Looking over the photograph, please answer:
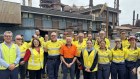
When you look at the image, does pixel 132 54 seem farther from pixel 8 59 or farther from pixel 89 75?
pixel 8 59

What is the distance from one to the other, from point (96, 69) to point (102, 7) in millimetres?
48228

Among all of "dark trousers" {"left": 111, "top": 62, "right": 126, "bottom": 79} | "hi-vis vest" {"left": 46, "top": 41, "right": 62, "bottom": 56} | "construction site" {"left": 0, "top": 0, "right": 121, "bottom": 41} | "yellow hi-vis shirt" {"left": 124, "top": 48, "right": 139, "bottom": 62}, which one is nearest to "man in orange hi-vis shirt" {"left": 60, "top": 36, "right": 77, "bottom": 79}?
"hi-vis vest" {"left": 46, "top": 41, "right": 62, "bottom": 56}

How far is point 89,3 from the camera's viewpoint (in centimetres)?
6341

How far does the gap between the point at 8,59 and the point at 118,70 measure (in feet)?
11.3

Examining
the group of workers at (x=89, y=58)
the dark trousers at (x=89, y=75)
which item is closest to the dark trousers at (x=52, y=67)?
the group of workers at (x=89, y=58)

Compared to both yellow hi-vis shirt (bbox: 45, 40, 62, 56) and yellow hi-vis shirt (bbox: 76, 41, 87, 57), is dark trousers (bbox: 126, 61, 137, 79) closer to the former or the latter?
yellow hi-vis shirt (bbox: 76, 41, 87, 57)

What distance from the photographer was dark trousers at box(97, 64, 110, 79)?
8367mm

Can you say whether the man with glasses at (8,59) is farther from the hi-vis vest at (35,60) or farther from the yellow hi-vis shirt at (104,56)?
the yellow hi-vis shirt at (104,56)

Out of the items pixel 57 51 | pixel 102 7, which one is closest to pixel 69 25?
pixel 102 7

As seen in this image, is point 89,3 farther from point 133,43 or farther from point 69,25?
point 133,43

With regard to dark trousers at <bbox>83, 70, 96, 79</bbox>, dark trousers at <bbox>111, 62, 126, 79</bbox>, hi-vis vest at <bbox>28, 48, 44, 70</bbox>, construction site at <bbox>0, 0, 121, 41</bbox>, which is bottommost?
dark trousers at <bbox>83, 70, 96, 79</bbox>

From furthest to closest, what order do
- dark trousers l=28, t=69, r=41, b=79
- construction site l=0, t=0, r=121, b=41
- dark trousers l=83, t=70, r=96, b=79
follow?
construction site l=0, t=0, r=121, b=41
dark trousers l=83, t=70, r=96, b=79
dark trousers l=28, t=69, r=41, b=79

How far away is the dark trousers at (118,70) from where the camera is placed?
8.16 m

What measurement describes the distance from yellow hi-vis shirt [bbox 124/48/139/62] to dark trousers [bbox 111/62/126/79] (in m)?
0.29
